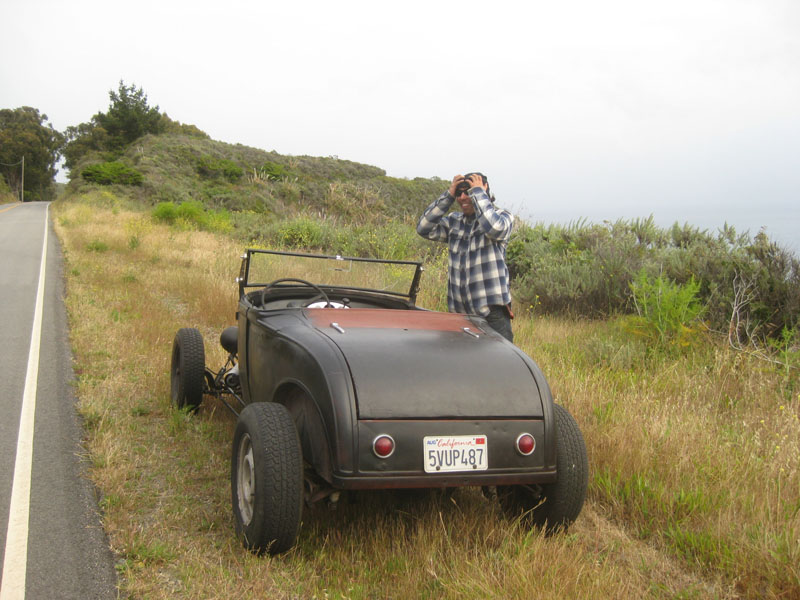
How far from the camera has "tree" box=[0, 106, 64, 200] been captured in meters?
70.9

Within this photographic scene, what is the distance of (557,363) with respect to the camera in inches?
257

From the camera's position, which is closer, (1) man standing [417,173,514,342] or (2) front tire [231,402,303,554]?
(2) front tire [231,402,303,554]

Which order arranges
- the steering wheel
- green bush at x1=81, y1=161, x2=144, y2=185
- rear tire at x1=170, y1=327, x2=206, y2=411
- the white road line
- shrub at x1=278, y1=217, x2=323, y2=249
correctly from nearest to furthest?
the white road line
the steering wheel
rear tire at x1=170, y1=327, x2=206, y2=411
shrub at x1=278, y1=217, x2=323, y2=249
green bush at x1=81, y1=161, x2=144, y2=185

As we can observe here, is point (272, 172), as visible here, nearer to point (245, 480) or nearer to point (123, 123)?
point (123, 123)

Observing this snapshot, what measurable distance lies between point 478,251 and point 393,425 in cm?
266

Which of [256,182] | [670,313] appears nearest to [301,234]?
[670,313]

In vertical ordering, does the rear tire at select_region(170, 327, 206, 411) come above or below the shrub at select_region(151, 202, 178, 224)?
below

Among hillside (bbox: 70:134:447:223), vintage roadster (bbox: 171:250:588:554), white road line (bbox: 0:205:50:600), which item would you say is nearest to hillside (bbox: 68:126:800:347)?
hillside (bbox: 70:134:447:223)

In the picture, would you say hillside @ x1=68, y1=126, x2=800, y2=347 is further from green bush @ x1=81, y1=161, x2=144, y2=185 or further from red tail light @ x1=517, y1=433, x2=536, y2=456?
green bush @ x1=81, y1=161, x2=144, y2=185

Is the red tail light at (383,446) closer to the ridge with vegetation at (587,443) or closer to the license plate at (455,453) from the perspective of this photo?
the license plate at (455,453)

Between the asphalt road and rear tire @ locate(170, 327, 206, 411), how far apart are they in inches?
31.4

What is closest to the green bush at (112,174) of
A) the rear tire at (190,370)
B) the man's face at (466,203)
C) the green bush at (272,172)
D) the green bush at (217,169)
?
the green bush at (217,169)

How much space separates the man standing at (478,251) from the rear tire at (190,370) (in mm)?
2074

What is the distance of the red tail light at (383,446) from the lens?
109 inches
